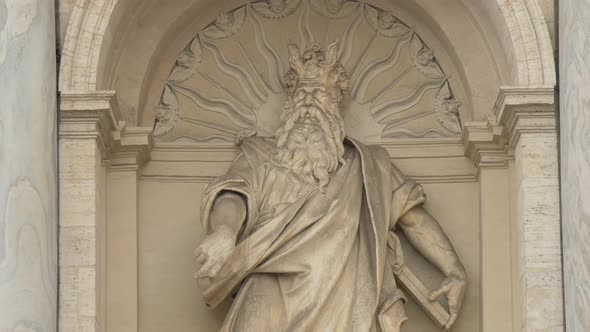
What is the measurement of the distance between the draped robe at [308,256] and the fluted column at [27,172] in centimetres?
120

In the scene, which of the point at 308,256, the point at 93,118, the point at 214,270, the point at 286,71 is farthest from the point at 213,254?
the point at 286,71

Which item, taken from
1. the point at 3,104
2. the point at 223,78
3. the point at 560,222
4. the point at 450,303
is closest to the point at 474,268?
the point at 450,303

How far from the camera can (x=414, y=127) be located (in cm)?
1278

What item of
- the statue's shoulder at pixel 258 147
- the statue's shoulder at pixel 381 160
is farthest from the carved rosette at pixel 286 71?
the statue's shoulder at pixel 381 160

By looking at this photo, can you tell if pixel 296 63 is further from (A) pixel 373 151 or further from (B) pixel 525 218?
(B) pixel 525 218

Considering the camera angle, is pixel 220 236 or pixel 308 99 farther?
pixel 308 99

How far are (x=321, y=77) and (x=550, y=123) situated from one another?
1.82 meters

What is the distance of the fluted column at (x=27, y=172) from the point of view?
413 inches

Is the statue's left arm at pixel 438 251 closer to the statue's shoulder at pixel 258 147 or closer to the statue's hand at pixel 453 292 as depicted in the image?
the statue's hand at pixel 453 292

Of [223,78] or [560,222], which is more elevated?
[223,78]

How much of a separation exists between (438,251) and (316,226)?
3.08ft

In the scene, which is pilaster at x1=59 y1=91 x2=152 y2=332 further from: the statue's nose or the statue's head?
the statue's nose

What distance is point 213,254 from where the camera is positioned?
425 inches

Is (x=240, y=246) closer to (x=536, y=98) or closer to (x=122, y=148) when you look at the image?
(x=122, y=148)
